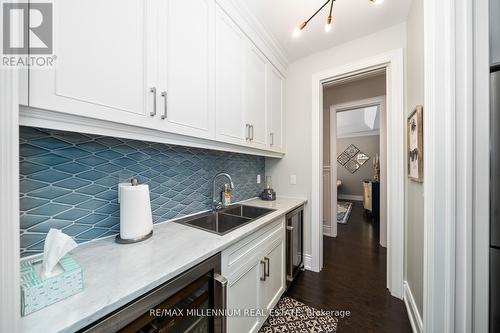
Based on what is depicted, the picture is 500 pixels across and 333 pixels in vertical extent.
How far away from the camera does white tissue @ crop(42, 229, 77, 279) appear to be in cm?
53

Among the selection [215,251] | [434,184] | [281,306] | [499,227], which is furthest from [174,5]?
[281,306]

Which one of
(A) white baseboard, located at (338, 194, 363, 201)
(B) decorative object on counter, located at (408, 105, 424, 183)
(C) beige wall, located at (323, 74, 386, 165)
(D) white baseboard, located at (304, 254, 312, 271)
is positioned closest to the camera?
(B) decorative object on counter, located at (408, 105, 424, 183)

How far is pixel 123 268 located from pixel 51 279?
0.21m

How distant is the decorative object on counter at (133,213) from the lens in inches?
35.0

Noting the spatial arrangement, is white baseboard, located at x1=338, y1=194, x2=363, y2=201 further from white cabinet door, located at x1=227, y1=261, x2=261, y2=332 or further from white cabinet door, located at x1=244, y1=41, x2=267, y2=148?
white cabinet door, located at x1=227, y1=261, x2=261, y2=332

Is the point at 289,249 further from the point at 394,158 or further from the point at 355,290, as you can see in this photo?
the point at 394,158

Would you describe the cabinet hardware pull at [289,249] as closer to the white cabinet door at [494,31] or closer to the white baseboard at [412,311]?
the white baseboard at [412,311]

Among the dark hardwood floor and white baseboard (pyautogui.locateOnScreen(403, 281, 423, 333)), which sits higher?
white baseboard (pyautogui.locateOnScreen(403, 281, 423, 333))

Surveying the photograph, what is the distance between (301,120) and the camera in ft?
7.43

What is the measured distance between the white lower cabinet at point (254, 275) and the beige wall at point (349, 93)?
89.8 inches

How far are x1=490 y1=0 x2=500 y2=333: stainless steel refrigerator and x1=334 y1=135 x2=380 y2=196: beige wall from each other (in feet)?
19.6

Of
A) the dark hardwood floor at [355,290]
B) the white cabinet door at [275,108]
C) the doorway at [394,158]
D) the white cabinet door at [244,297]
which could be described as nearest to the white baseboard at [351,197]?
the dark hardwood floor at [355,290]

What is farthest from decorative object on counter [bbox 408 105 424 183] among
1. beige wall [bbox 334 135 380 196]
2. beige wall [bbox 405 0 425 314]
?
beige wall [bbox 334 135 380 196]

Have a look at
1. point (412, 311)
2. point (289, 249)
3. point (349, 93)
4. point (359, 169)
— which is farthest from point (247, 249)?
point (359, 169)
